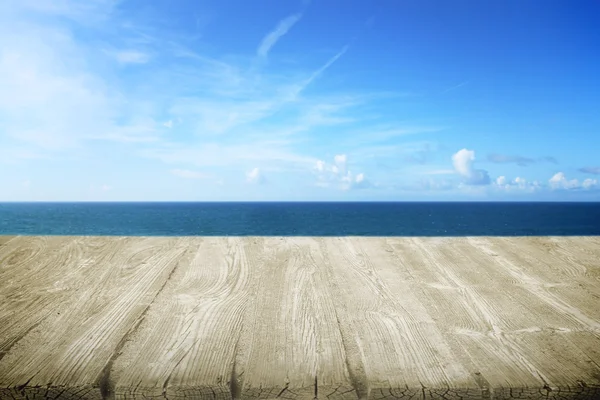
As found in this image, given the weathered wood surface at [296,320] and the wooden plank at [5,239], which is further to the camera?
the wooden plank at [5,239]

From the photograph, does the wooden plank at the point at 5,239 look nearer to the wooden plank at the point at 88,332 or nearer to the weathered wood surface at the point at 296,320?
the weathered wood surface at the point at 296,320

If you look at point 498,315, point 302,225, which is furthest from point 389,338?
point 302,225

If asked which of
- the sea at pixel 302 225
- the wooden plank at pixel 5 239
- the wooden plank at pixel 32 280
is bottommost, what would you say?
the sea at pixel 302 225

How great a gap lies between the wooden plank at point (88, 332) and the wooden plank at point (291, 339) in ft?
0.95

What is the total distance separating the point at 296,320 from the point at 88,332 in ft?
1.66

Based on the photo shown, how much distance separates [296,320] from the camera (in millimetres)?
1008

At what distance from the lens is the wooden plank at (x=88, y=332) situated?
29.4 inches

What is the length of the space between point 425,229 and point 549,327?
56.6 metres

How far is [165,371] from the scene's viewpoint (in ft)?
2.56

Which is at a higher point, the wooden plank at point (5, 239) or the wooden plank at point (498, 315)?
the wooden plank at point (5, 239)

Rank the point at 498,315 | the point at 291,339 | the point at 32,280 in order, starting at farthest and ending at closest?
the point at 32,280
the point at 498,315
the point at 291,339

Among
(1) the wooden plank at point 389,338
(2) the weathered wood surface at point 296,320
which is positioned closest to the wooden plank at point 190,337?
(2) the weathered wood surface at point 296,320

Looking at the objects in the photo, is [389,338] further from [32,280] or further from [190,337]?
[32,280]

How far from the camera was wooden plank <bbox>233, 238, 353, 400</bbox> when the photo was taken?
2.44 ft
